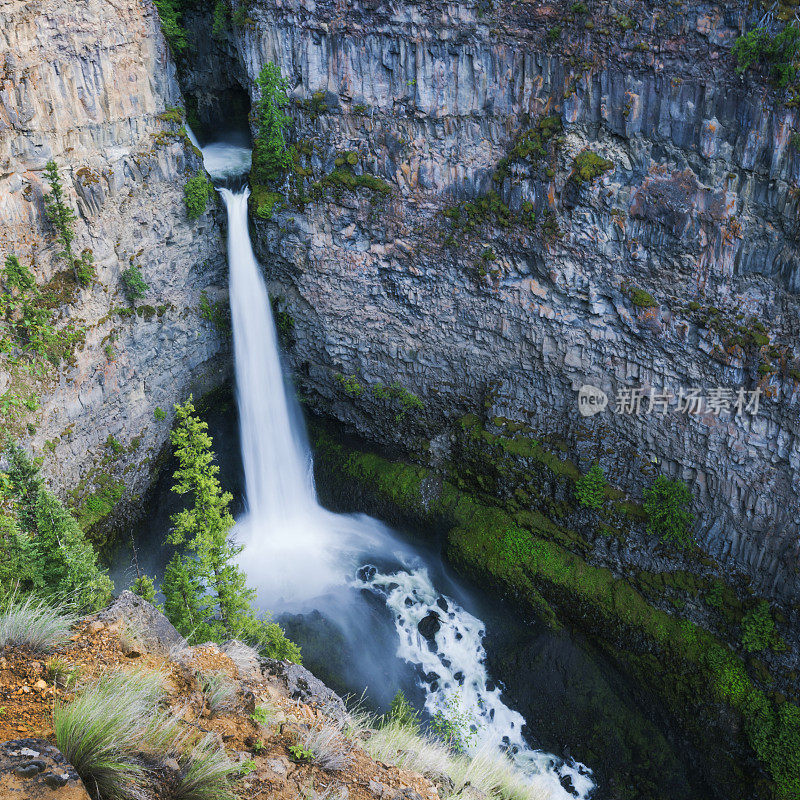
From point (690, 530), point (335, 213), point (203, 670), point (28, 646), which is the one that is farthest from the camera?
point (335, 213)

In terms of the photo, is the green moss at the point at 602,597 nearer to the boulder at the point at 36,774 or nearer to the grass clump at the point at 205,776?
the grass clump at the point at 205,776

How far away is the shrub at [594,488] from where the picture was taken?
1781 centimetres

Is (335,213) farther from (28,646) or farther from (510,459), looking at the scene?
(28,646)

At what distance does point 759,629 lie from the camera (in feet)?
51.1

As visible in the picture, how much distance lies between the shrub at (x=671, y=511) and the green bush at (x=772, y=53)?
945 centimetres

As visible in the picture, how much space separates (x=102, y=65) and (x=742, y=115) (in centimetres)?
1444

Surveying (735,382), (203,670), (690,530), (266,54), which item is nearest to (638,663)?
(690,530)

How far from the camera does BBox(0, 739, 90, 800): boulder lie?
14.8 ft

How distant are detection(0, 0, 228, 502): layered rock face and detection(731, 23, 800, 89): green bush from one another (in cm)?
1368

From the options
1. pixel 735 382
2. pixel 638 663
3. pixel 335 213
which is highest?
pixel 335 213

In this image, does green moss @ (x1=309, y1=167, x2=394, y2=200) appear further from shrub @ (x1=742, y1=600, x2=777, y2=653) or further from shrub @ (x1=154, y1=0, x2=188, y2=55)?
shrub @ (x1=742, y1=600, x2=777, y2=653)

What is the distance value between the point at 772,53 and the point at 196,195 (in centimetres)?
1429

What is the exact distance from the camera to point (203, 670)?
741 cm

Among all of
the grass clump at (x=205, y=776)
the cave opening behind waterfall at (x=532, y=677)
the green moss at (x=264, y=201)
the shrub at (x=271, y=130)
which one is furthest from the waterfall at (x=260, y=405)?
the grass clump at (x=205, y=776)
